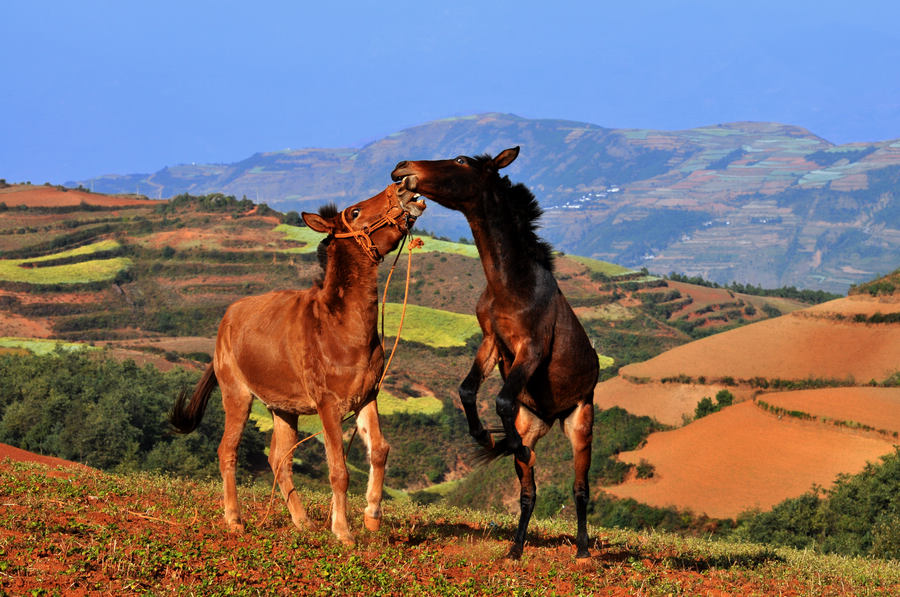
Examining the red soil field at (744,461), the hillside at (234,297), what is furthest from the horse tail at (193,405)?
the hillside at (234,297)

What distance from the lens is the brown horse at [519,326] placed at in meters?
7.57

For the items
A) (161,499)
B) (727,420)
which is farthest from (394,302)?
(161,499)

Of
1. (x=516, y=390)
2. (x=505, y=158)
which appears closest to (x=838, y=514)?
(x=516, y=390)

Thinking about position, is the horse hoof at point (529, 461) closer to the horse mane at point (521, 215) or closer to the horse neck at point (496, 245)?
the horse neck at point (496, 245)

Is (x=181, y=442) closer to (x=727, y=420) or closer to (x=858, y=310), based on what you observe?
(x=727, y=420)

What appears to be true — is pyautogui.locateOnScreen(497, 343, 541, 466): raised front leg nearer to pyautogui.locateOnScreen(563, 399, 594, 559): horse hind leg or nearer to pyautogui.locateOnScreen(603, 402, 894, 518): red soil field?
pyautogui.locateOnScreen(563, 399, 594, 559): horse hind leg

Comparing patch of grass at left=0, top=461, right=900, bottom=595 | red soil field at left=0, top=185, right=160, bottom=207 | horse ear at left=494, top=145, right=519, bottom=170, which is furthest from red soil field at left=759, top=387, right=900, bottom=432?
red soil field at left=0, top=185, right=160, bottom=207

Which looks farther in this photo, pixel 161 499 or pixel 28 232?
pixel 28 232

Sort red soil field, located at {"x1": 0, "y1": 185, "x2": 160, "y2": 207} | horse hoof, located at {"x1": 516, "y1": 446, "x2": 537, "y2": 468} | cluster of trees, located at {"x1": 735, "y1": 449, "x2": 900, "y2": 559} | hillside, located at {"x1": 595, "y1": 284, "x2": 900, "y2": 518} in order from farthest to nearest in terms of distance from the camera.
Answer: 1. red soil field, located at {"x1": 0, "y1": 185, "x2": 160, "y2": 207}
2. hillside, located at {"x1": 595, "y1": 284, "x2": 900, "y2": 518}
3. cluster of trees, located at {"x1": 735, "y1": 449, "x2": 900, "y2": 559}
4. horse hoof, located at {"x1": 516, "y1": 446, "x2": 537, "y2": 468}

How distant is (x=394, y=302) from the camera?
4530 inches

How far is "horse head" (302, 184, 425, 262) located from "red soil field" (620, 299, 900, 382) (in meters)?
50.3

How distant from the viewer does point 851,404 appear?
4234 centimetres

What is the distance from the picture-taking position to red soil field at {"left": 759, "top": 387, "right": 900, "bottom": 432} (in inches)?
1588

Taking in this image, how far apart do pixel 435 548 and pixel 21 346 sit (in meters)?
76.9
